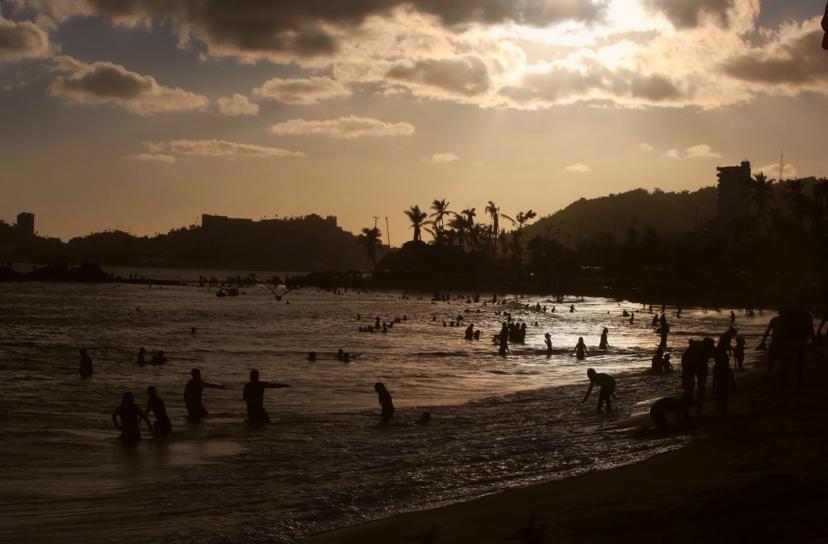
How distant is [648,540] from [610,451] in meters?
6.79

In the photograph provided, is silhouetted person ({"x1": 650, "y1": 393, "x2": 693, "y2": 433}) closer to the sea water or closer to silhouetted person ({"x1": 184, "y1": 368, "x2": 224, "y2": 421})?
the sea water

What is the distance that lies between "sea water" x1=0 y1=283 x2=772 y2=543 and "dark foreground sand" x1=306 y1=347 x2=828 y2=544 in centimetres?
99

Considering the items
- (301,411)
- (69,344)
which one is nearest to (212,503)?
(301,411)

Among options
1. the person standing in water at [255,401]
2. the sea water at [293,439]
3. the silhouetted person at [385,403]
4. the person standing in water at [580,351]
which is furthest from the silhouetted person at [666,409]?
the person standing in water at [580,351]

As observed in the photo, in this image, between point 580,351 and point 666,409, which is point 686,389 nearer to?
point 666,409

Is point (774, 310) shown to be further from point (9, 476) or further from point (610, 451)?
point (9, 476)

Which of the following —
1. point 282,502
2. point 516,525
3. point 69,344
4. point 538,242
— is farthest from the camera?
point 538,242

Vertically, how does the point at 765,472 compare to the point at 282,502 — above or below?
above

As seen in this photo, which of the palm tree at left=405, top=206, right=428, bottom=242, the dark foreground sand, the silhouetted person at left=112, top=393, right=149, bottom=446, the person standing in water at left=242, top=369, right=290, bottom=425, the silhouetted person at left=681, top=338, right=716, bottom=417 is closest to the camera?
the dark foreground sand

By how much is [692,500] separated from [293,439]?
33.6 feet

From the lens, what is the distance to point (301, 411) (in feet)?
69.8

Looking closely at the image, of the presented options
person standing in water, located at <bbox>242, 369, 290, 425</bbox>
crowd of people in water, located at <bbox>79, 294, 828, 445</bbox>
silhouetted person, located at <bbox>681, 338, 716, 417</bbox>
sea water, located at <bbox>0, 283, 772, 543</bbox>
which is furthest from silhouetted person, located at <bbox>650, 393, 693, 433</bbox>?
person standing in water, located at <bbox>242, 369, 290, 425</bbox>

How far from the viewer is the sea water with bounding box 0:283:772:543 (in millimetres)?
11102

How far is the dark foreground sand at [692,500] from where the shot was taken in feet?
22.9
